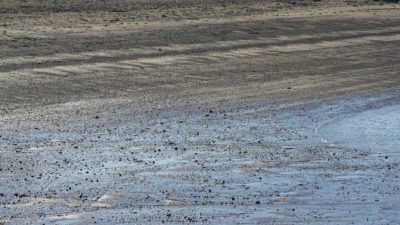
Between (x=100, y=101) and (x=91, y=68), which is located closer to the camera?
(x=100, y=101)

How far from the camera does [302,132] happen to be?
12.8 meters

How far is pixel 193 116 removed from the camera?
540 inches

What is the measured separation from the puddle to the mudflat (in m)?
0.02

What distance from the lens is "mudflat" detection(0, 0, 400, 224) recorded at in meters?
9.23

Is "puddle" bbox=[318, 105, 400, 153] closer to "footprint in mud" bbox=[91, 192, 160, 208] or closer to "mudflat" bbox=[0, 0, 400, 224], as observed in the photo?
"mudflat" bbox=[0, 0, 400, 224]

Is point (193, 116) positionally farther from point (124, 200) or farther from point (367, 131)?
point (124, 200)

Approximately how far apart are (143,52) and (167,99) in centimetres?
405

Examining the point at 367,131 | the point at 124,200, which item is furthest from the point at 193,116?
the point at 124,200

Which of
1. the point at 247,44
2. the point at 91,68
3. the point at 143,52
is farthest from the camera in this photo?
the point at 247,44

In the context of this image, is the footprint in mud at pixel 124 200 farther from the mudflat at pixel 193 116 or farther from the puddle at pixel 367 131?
the puddle at pixel 367 131

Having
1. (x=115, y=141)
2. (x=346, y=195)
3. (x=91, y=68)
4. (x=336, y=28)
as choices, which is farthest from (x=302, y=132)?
(x=336, y=28)

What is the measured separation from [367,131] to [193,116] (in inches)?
81.3

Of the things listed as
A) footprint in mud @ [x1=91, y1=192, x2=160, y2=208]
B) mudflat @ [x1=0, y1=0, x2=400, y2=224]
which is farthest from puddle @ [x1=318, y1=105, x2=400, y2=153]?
footprint in mud @ [x1=91, y1=192, x2=160, y2=208]

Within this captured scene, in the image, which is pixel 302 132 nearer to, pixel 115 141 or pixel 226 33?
pixel 115 141
